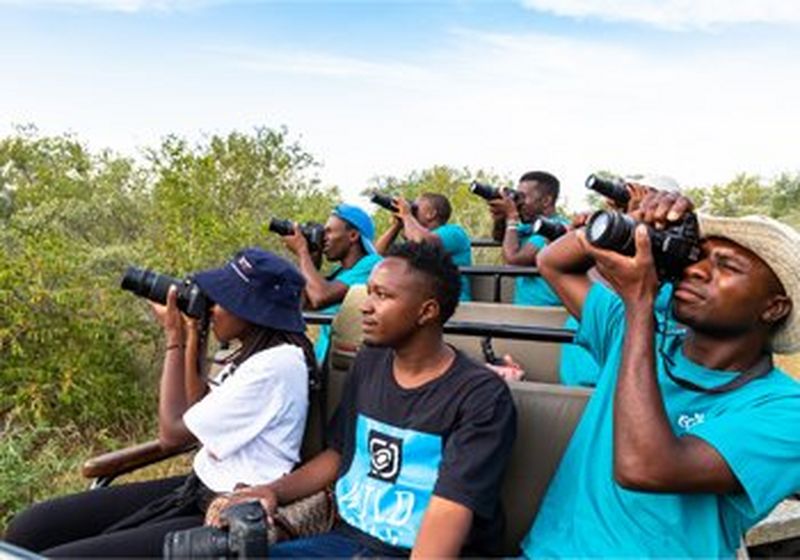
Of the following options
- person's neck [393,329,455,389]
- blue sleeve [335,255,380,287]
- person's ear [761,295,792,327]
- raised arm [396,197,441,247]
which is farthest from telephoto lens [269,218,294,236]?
person's ear [761,295,792,327]

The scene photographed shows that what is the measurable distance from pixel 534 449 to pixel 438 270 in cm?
47

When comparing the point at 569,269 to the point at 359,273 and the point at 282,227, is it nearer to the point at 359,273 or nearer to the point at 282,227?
the point at 359,273

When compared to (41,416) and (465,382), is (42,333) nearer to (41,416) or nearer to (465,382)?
(41,416)

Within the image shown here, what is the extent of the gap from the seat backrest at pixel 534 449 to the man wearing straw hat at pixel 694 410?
207 millimetres

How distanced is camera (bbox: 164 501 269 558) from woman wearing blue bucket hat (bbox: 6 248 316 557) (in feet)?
1.31

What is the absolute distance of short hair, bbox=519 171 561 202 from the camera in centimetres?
467

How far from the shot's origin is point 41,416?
4.67 meters

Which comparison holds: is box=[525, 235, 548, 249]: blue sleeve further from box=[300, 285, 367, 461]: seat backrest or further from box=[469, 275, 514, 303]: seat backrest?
box=[300, 285, 367, 461]: seat backrest

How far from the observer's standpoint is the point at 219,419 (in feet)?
7.30

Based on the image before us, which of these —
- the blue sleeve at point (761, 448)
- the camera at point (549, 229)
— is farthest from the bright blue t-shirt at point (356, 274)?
the blue sleeve at point (761, 448)

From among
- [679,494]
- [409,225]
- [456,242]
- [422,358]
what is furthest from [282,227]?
[679,494]

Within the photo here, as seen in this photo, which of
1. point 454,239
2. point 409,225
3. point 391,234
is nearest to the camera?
point 454,239

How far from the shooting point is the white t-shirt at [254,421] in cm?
223

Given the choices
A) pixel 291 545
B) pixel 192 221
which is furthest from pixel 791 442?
pixel 192 221
